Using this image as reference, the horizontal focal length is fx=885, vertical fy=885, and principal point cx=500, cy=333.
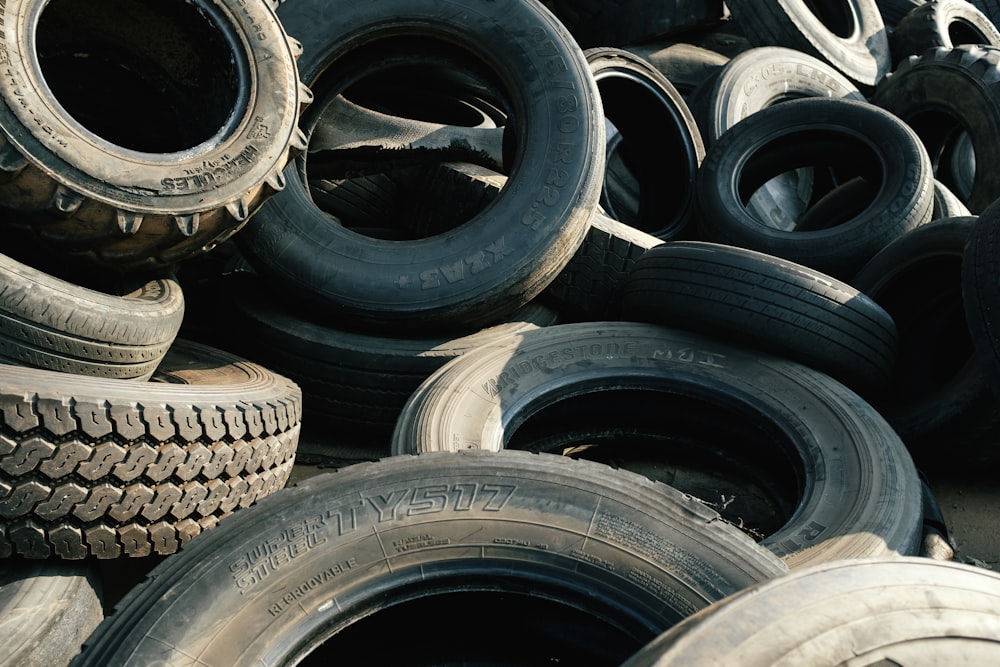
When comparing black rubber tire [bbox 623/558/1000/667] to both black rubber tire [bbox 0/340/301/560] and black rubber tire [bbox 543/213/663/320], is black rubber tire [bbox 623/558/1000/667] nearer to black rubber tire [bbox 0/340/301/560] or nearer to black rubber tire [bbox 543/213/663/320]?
black rubber tire [bbox 0/340/301/560]

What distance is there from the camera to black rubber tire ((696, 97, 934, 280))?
4273mm

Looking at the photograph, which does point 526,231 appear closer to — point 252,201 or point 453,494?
point 252,201

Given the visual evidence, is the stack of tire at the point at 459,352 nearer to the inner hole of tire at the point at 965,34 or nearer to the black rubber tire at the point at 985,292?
the black rubber tire at the point at 985,292

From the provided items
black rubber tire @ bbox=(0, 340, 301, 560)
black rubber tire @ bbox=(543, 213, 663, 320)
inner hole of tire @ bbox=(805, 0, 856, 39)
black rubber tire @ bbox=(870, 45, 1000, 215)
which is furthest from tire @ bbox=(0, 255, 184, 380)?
inner hole of tire @ bbox=(805, 0, 856, 39)

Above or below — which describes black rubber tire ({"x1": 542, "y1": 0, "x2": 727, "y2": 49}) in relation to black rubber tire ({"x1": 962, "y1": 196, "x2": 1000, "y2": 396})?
above

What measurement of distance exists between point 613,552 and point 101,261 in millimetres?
1851

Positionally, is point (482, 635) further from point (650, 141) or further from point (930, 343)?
point (650, 141)

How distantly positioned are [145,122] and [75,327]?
4.35ft

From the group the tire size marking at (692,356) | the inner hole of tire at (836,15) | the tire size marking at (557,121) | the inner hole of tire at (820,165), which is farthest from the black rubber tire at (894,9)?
the tire size marking at (692,356)

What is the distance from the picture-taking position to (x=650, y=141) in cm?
528

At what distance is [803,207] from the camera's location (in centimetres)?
598

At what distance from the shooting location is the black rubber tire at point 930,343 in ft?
11.0

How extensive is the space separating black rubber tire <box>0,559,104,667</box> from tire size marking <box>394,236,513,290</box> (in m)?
1.59

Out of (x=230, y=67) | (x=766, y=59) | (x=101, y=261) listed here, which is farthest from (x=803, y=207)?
(x=101, y=261)
